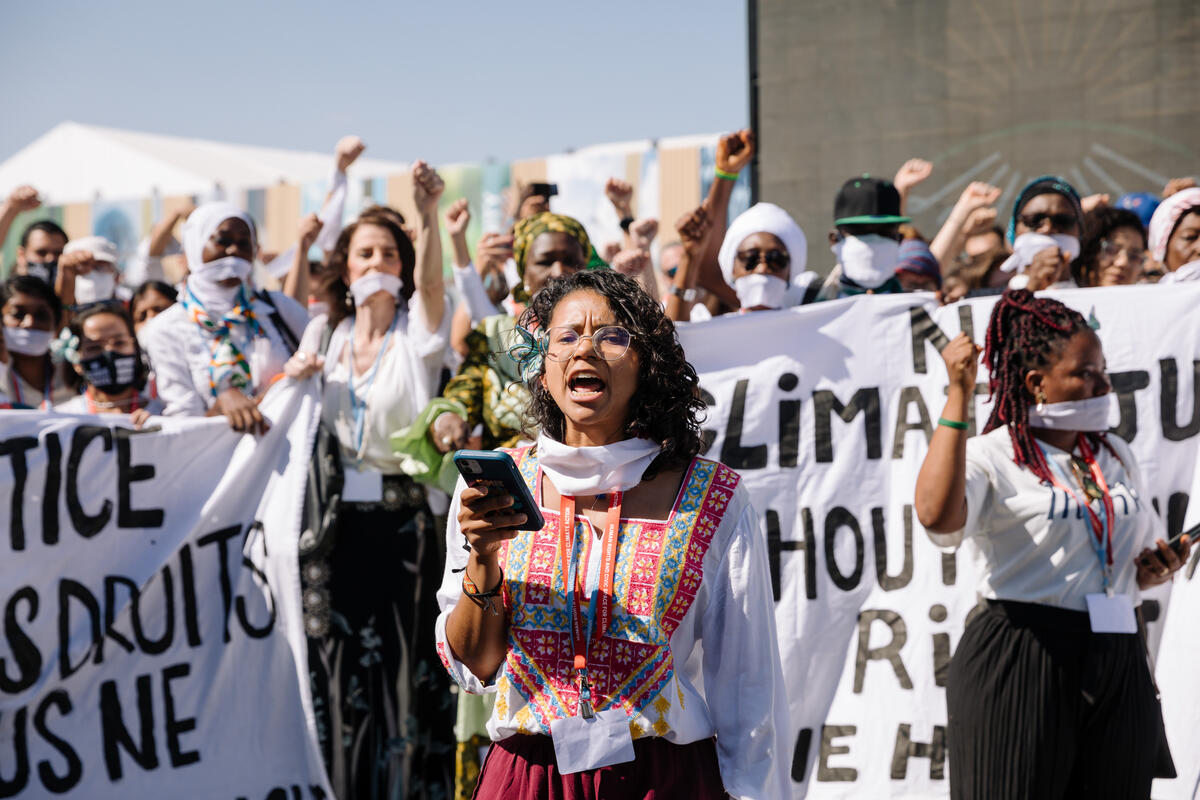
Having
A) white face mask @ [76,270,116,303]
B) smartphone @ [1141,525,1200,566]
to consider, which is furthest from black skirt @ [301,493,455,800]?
white face mask @ [76,270,116,303]

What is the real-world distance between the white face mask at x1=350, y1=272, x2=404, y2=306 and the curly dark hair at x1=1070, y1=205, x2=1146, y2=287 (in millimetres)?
2836

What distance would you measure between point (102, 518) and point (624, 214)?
8.33ft

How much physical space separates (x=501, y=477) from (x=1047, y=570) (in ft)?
6.17

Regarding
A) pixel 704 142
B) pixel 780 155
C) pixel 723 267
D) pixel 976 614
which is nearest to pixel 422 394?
pixel 723 267

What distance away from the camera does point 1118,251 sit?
5602mm

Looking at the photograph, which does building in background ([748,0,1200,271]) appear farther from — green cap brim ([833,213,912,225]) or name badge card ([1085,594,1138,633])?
name badge card ([1085,594,1138,633])

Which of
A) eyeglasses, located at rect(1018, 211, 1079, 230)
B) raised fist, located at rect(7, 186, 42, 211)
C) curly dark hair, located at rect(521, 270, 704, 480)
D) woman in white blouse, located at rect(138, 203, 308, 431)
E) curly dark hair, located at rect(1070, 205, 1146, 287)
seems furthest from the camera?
raised fist, located at rect(7, 186, 42, 211)

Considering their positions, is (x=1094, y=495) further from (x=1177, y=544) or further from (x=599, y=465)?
(x=599, y=465)

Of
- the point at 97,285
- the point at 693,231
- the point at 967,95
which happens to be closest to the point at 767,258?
the point at 693,231

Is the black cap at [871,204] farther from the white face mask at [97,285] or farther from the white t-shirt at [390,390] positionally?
the white face mask at [97,285]

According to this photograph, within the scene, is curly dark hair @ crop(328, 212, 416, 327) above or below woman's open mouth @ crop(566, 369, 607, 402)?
above

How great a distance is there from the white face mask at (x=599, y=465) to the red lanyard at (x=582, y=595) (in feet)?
0.20

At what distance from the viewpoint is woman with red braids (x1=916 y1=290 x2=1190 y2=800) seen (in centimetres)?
356

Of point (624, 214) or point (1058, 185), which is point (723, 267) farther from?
point (1058, 185)
